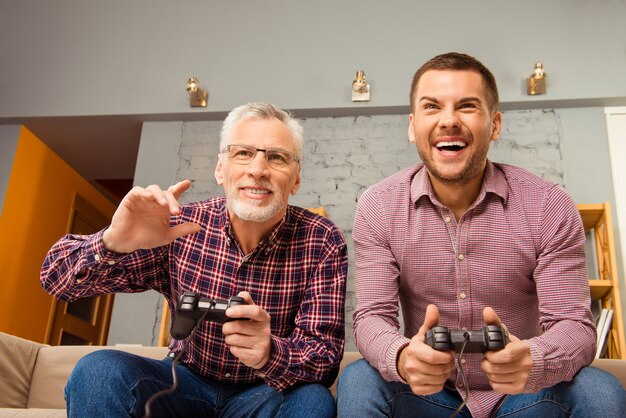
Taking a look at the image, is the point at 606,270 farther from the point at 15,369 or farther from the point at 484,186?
the point at 15,369

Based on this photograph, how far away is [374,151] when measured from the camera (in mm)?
3814

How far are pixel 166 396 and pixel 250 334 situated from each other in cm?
25

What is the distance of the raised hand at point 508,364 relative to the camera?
106 centimetres

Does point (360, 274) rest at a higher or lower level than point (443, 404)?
higher

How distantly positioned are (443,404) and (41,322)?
3.77 metres

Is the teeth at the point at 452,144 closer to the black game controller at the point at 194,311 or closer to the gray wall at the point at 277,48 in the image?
the black game controller at the point at 194,311

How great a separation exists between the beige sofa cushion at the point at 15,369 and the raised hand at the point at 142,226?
984 mm

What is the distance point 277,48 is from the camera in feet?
13.4

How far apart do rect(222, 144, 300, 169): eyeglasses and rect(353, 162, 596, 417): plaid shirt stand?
0.26 m

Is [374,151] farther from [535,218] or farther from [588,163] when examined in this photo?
[535,218]

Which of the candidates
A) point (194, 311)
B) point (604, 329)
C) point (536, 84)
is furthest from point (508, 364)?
point (536, 84)

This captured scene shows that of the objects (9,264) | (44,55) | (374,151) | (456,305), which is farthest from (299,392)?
(44,55)

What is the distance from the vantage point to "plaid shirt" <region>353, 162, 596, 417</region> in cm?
138

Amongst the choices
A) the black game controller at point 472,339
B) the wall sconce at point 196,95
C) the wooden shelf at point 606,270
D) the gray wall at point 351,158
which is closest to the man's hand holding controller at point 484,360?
the black game controller at point 472,339
